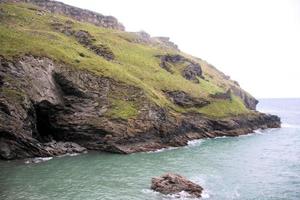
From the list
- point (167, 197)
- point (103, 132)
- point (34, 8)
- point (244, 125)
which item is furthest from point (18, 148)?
point (34, 8)

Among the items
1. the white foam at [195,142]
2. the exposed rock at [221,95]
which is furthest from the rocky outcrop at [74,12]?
the white foam at [195,142]

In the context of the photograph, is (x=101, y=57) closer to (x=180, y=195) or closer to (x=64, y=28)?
(x=64, y=28)

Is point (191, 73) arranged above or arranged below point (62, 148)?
above

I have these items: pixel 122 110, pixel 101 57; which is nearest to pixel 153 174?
pixel 122 110

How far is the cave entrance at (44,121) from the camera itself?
8800 centimetres

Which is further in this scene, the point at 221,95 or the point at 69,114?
the point at 221,95

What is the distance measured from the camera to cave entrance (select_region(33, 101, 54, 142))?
8800 cm

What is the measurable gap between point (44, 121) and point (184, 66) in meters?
80.3

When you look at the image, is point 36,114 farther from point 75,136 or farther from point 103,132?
point 103,132

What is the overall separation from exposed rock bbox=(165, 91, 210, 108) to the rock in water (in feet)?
221

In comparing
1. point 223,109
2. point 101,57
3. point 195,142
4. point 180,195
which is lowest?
point 180,195

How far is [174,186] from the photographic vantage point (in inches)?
2096

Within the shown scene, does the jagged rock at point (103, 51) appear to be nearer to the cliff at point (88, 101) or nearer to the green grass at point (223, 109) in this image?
the cliff at point (88, 101)

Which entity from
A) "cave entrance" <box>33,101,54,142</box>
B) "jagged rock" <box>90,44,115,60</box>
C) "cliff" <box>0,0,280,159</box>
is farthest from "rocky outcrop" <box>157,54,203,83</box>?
"cave entrance" <box>33,101,54,142</box>
